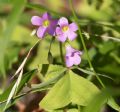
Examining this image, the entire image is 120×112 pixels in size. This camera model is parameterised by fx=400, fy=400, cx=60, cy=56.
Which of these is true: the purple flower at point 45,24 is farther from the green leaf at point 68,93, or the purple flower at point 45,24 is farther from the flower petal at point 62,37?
the green leaf at point 68,93

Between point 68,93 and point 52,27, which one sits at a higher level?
point 52,27

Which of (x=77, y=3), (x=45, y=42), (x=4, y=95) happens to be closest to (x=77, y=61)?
(x=4, y=95)

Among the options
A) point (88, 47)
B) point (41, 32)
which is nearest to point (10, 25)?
point (41, 32)

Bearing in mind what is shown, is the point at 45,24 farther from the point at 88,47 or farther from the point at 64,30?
the point at 88,47

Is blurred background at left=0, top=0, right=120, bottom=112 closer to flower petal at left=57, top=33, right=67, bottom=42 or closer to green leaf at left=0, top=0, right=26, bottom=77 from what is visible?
flower petal at left=57, top=33, right=67, bottom=42

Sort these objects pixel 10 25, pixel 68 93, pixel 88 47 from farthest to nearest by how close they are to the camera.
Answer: pixel 88 47
pixel 68 93
pixel 10 25

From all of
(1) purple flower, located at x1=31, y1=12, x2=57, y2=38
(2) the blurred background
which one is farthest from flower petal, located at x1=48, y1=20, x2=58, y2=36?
(2) the blurred background
